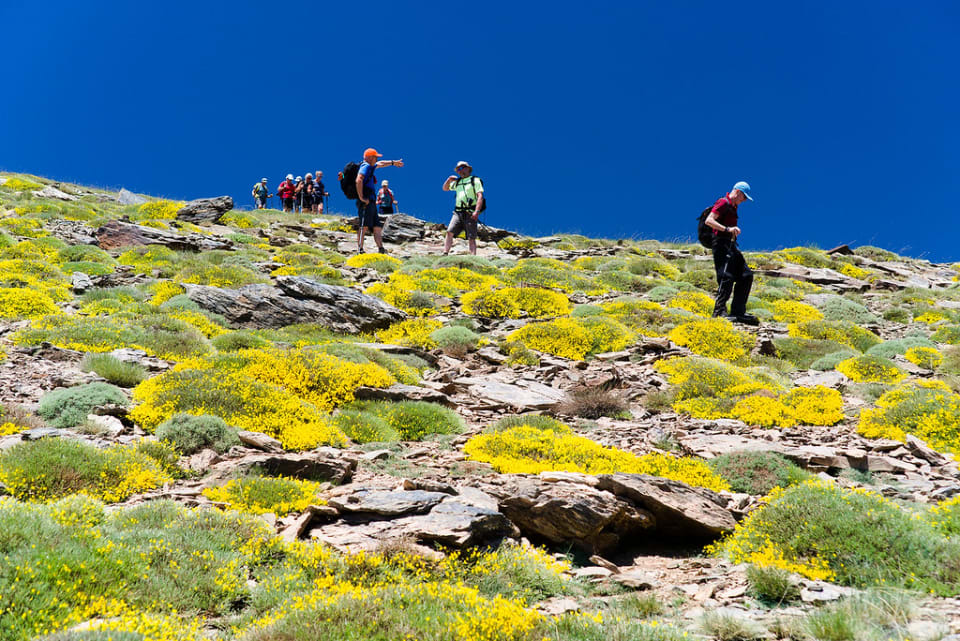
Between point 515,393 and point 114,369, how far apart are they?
6.33 m

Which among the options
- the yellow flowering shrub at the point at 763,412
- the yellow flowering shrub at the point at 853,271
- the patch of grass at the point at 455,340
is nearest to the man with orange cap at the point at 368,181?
the patch of grass at the point at 455,340

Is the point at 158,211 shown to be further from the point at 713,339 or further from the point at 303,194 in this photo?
the point at 713,339

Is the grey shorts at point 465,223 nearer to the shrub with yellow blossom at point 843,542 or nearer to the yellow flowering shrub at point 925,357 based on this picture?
the yellow flowering shrub at point 925,357

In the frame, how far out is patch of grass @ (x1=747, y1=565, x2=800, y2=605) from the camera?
454cm

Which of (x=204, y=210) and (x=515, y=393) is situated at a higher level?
(x=204, y=210)

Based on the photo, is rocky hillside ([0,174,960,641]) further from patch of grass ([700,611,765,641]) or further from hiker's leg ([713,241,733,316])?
hiker's leg ([713,241,733,316])

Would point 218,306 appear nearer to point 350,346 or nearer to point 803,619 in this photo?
point 350,346

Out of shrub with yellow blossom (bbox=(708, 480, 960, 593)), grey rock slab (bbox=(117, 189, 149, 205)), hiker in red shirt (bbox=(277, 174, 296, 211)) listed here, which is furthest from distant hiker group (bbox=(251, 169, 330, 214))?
shrub with yellow blossom (bbox=(708, 480, 960, 593))

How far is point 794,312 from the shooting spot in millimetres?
18141

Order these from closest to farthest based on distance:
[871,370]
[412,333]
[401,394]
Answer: [401,394]
[871,370]
[412,333]

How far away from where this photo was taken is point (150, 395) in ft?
26.7

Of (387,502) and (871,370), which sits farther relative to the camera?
(871,370)

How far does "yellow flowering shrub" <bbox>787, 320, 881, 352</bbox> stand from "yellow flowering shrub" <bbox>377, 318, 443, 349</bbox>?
9.18 meters

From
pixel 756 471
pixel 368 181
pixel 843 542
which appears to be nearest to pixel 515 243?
pixel 368 181
